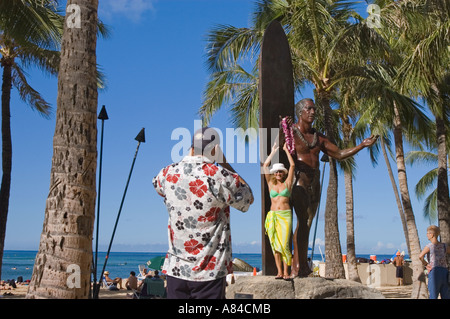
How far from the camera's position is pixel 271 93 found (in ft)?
23.7

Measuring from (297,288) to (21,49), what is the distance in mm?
12926

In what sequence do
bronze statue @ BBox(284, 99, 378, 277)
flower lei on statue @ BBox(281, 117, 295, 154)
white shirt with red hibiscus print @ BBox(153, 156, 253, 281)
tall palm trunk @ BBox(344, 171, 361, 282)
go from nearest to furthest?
white shirt with red hibiscus print @ BBox(153, 156, 253, 281)
bronze statue @ BBox(284, 99, 378, 277)
flower lei on statue @ BBox(281, 117, 295, 154)
tall palm trunk @ BBox(344, 171, 361, 282)

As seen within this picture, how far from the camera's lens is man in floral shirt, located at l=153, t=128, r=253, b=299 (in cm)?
339

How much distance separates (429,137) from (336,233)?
4131 mm

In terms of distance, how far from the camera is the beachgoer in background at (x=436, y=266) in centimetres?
759

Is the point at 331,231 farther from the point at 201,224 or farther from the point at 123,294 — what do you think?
the point at 201,224

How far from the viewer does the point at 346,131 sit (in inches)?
879

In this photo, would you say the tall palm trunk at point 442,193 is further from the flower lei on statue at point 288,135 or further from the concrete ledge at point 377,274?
the flower lei on statue at point 288,135

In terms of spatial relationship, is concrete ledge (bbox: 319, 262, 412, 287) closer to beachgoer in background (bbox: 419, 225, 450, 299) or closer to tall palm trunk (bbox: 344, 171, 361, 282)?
tall palm trunk (bbox: 344, 171, 361, 282)

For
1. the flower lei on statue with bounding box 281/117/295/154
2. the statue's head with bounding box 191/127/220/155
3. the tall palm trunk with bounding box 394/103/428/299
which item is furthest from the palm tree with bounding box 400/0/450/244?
the statue's head with bounding box 191/127/220/155

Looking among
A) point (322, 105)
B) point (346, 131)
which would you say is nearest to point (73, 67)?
point (322, 105)

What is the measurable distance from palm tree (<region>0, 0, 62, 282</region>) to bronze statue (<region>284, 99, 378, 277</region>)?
7.50 m

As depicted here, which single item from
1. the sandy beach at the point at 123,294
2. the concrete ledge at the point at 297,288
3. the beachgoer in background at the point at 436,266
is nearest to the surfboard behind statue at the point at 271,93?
the concrete ledge at the point at 297,288
